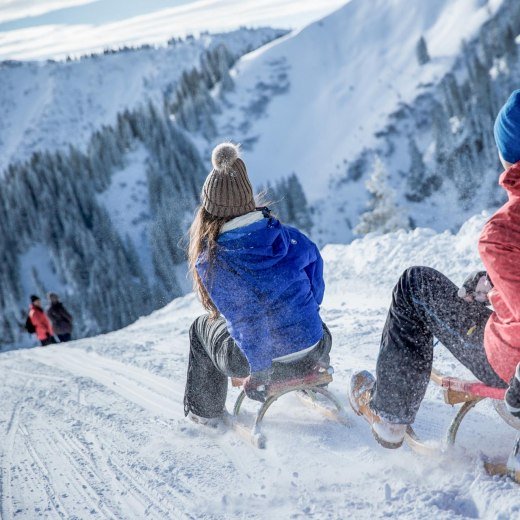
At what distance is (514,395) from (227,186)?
1993mm

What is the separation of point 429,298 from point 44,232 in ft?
288

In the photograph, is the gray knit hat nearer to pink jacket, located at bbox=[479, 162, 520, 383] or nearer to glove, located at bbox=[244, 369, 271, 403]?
glove, located at bbox=[244, 369, 271, 403]

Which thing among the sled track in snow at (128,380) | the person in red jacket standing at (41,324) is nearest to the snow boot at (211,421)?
the sled track in snow at (128,380)

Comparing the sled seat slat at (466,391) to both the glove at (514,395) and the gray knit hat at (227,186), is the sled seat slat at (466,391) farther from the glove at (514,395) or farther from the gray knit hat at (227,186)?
the gray knit hat at (227,186)

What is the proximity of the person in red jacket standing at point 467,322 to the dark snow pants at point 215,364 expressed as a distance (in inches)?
24.9

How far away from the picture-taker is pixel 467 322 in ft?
9.27

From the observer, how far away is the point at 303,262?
3725 millimetres

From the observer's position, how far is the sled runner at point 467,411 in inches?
A: 102

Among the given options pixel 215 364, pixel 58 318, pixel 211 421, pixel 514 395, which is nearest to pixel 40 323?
pixel 58 318

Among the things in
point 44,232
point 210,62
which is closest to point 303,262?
point 44,232

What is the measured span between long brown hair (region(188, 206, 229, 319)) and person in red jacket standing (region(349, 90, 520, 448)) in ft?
3.87

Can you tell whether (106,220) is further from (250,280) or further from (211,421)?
(250,280)

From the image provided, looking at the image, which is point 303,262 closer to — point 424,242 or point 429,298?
point 429,298

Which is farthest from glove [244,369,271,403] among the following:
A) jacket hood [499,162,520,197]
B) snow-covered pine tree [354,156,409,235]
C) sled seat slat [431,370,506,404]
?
snow-covered pine tree [354,156,409,235]
